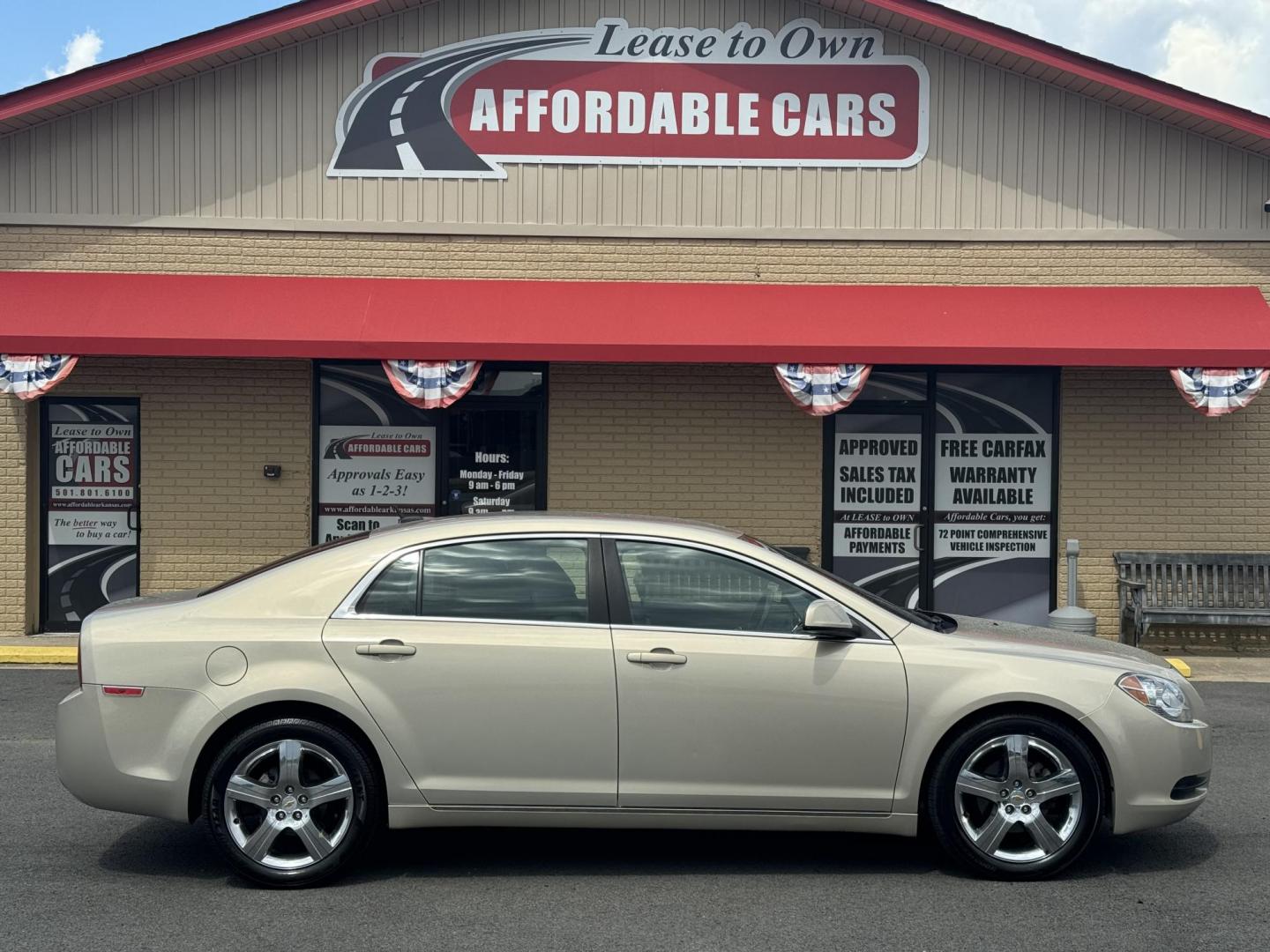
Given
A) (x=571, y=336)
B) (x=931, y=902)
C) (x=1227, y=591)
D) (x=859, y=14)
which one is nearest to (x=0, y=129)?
(x=571, y=336)

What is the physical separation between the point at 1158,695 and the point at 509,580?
9.12ft

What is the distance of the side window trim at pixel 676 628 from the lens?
5.54 metres

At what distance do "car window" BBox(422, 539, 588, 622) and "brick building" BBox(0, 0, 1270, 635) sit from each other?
710 centimetres

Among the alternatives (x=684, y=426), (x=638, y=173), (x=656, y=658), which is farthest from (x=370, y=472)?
(x=656, y=658)

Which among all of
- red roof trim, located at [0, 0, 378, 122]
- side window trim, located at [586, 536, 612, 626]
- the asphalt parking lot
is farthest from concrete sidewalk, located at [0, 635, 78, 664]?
side window trim, located at [586, 536, 612, 626]

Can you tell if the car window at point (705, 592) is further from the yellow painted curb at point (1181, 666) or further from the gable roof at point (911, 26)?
the gable roof at point (911, 26)

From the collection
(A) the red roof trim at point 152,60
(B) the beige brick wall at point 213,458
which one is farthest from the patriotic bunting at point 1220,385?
(A) the red roof trim at point 152,60

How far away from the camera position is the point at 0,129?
12.5 metres

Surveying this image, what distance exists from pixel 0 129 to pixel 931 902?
1126cm

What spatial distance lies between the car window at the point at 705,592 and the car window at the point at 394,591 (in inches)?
34.7

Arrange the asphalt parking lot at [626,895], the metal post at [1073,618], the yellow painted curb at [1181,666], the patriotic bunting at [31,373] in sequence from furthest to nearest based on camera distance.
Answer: the patriotic bunting at [31,373], the yellow painted curb at [1181,666], the metal post at [1073,618], the asphalt parking lot at [626,895]

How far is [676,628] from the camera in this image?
555cm

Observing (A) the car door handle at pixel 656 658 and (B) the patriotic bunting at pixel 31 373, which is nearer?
(A) the car door handle at pixel 656 658

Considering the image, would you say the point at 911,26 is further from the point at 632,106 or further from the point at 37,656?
the point at 37,656
